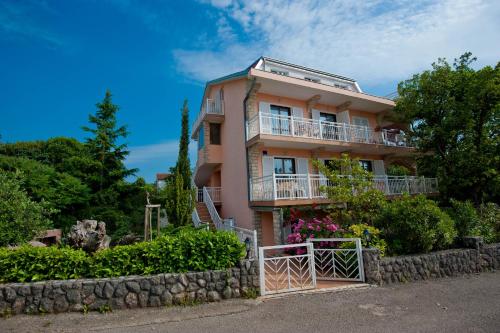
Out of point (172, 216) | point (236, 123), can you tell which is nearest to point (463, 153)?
point (236, 123)

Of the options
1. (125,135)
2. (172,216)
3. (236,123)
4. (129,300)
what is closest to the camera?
(129,300)

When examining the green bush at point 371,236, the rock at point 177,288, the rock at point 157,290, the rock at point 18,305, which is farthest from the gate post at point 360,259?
the rock at point 18,305

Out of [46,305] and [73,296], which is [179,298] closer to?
[73,296]

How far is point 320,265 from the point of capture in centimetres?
778

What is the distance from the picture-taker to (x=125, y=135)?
53.9 ft

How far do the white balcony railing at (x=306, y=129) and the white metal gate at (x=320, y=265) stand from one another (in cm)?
570

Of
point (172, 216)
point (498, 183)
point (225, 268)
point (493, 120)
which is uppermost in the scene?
point (493, 120)

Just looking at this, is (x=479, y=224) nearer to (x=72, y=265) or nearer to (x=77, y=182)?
(x=72, y=265)

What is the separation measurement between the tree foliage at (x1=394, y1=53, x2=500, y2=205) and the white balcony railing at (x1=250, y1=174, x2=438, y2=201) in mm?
2067

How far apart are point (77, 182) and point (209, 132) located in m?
7.68

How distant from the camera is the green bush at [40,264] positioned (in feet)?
17.7

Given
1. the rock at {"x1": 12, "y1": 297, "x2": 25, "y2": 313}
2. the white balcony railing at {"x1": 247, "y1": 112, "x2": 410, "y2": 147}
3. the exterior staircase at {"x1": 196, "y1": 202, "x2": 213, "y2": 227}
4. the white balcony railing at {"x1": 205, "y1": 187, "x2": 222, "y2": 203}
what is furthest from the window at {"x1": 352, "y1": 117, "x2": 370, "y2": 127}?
the rock at {"x1": 12, "y1": 297, "x2": 25, "y2": 313}

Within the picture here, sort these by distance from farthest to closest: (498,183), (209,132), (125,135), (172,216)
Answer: (125,135) → (209,132) → (498,183) → (172,216)

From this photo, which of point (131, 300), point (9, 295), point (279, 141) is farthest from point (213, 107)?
point (9, 295)
